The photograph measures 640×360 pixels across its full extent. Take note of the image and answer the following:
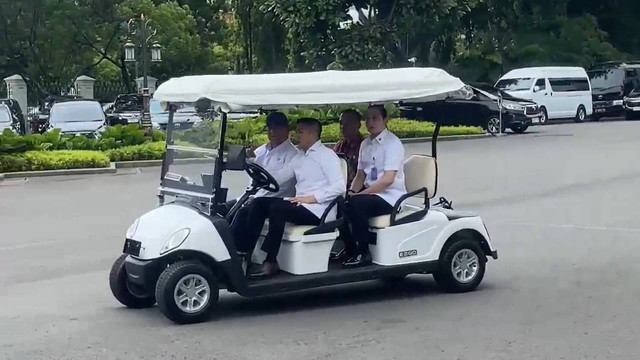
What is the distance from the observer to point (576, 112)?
3678cm

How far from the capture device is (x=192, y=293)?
8.14 metres

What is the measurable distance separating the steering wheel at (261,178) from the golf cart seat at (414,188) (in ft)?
3.01

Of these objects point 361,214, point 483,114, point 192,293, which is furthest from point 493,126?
point 192,293

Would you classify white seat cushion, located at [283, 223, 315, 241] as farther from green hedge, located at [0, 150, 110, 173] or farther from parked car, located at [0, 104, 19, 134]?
parked car, located at [0, 104, 19, 134]

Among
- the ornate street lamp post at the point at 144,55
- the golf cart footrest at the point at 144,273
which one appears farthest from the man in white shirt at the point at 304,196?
the ornate street lamp post at the point at 144,55

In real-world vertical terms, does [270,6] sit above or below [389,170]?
above

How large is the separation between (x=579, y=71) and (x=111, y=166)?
2028 cm

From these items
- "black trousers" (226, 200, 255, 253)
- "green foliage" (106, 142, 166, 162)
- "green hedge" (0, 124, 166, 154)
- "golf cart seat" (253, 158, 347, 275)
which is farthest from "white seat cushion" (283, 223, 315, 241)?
"green foliage" (106, 142, 166, 162)

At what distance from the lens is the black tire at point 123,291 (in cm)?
877

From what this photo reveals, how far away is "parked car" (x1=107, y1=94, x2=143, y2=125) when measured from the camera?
118 ft

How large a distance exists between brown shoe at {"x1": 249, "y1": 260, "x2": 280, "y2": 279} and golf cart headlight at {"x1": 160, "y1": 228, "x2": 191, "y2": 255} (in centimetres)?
69

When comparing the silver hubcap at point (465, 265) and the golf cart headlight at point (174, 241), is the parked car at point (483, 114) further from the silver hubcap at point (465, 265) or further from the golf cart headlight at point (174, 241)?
the golf cart headlight at point (174, 241)

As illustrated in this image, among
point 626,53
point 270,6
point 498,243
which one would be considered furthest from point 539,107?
point 498,243

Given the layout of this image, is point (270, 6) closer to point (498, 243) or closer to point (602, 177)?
point (602, 177)
